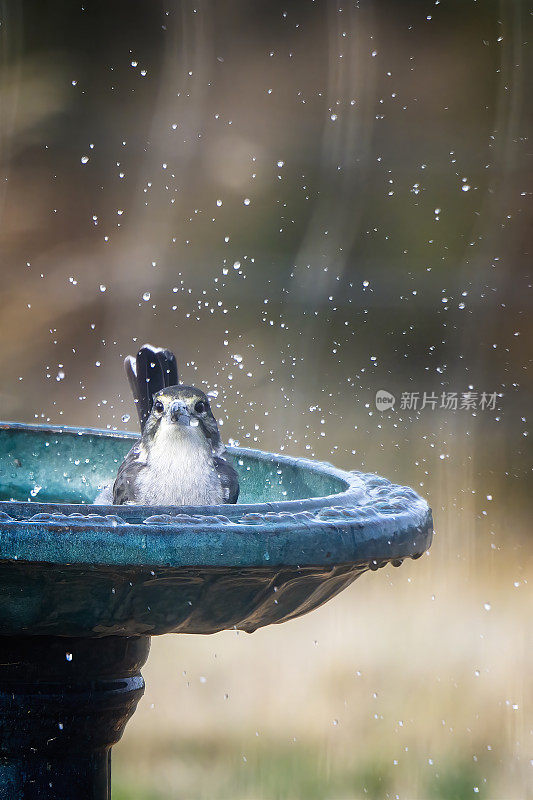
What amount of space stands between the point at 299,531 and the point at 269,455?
2.63 ft

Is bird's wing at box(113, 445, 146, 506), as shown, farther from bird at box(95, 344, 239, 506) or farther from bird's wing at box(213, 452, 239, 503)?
bird's wing at box(213, 452, 239, 503)

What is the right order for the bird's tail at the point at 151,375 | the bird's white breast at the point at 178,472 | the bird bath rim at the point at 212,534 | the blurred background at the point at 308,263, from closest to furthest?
the bird bath rim at the point at 212,534 < the bird's white breast at the point at 178,472 < the bird's tail at the point at 151,375 < the blurred background at the point at 308,263

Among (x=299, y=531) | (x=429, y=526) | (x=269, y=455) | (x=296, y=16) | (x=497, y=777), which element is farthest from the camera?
(x=296, y=16)

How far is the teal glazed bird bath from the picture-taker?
1.39 meters

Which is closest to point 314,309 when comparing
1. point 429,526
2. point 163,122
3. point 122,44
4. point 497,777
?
point 163,122

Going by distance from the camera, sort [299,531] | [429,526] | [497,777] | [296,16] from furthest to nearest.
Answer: [296,16] < [497,777] < [429,526] < [299,531]

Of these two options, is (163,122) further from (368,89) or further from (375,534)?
(375,534)

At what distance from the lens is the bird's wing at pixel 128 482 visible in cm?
205

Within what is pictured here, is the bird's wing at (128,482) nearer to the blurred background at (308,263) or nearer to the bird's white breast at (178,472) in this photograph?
the bird's white breast at (178,472)

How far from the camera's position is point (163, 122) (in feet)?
17.3

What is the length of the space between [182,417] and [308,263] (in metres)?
3.14

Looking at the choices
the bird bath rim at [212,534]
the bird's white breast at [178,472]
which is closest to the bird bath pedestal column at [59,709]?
the bird's white breast at [178,472]

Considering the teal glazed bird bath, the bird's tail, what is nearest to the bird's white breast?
the teal glazed bird bath

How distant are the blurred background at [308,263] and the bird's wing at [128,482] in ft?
9.38
